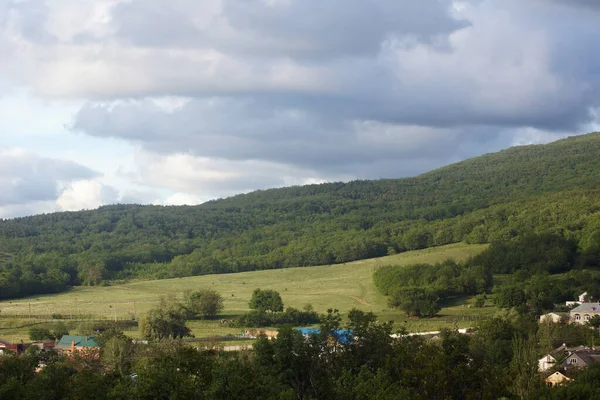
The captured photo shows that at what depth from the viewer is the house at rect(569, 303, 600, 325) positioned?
106 meters

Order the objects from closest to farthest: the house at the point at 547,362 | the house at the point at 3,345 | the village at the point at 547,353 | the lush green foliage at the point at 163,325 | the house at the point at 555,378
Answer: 1. the house at the point at 555,378
2. the village at the point at 547,353
3. the house at the point at 547,362
4. the house at the point at 3,345
5. the lush green foliage at the point at 163,325

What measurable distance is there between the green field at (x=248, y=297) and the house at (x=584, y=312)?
11782mm

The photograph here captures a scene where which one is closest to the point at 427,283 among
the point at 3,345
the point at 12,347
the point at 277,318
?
the point at 277,318

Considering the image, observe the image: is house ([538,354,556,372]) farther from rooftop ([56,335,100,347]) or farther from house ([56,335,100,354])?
rooftop ([56,335,100,347])

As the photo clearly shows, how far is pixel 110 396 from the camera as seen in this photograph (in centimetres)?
4975

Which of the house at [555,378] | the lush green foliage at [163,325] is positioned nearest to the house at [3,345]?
the lush green foliage at [163,325]

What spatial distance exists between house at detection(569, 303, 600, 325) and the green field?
11.8m

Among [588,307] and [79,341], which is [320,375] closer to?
[79,341]

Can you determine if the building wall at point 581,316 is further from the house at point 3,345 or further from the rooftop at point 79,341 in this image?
the house at point 3,345

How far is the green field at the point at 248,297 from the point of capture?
118 metres

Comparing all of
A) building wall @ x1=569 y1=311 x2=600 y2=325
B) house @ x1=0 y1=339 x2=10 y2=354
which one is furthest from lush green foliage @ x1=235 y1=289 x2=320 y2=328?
building wall @ x1=569 y1=311 x2=600 y2=325

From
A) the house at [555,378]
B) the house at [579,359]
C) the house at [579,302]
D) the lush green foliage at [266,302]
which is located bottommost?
the house at [555,378]

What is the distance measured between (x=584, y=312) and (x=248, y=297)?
63.1 meters

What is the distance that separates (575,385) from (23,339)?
237 feet
